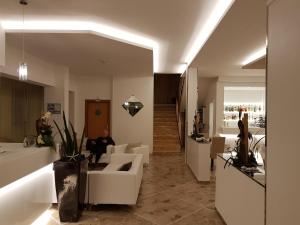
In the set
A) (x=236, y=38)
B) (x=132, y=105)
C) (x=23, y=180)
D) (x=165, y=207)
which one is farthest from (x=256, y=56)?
(x=23, y=180)

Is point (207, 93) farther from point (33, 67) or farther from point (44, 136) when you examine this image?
point (44, 136)

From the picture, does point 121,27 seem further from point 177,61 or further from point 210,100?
point 210,100

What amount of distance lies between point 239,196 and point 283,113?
1.47 meters

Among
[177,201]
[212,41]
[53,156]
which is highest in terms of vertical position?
[212,41]

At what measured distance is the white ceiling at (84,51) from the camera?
4.70m

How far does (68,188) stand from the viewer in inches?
139

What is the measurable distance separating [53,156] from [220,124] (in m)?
6.86

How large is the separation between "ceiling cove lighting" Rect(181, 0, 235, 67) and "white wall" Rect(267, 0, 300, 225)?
1487 mm

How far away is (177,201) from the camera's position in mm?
4480

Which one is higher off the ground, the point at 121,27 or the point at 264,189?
the point at 121,27

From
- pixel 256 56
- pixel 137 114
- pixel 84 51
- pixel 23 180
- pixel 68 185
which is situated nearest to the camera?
pixel 23 180

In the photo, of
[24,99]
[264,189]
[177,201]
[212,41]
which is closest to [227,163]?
[264,189]

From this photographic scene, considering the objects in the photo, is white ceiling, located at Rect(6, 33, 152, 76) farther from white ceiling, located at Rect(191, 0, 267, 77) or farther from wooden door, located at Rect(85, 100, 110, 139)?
wooden door, located at Rect(85, 100, 110, 139)

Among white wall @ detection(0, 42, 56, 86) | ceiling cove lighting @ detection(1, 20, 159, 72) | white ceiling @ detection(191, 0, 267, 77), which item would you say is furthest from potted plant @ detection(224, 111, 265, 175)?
white wall @ detection(0, 42, 56, 86)
